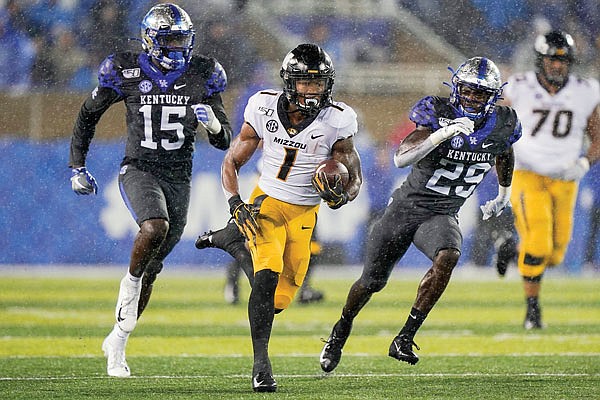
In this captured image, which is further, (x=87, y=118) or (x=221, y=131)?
(x=87, y=118)

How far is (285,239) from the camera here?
5.27 metres

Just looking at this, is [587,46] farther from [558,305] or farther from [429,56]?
[558,305]

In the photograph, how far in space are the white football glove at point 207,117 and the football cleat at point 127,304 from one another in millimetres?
778

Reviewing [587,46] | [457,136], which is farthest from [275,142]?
[587,46]

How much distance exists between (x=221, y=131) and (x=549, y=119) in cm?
312

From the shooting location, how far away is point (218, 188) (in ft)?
35.8

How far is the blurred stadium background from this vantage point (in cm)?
1079

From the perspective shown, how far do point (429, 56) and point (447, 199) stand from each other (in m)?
6.80

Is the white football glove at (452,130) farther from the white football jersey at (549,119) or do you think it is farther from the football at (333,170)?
the white football jersey at (549,119)

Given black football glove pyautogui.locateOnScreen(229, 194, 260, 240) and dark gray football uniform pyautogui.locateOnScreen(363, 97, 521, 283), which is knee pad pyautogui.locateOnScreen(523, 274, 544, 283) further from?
black football glove pyautogui.locateOnScreen(229, 194, 260, 240)

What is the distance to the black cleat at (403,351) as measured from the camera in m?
5.22

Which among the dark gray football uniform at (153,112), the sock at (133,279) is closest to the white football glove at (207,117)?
the dark gray football uniform at (153,112)

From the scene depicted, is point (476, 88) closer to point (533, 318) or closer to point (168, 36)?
point (168, 36)

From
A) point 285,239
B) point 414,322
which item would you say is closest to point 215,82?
point 285,239
